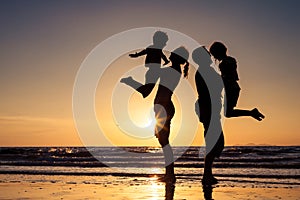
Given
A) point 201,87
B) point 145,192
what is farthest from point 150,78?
point 145,192

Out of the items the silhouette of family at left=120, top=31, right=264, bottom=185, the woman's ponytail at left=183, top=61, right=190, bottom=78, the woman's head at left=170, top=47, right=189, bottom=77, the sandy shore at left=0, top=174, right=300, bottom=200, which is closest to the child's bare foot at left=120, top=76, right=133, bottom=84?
the silhouette of family at left=120, top=31, right=264, bottom=185

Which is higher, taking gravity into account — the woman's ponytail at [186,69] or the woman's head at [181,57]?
the woman's head at [181,57]

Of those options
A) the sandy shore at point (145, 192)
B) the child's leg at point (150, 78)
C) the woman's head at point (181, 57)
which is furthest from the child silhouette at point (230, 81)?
the sandy shore at point (145, 192)

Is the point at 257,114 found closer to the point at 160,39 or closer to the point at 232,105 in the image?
the point at 232,105

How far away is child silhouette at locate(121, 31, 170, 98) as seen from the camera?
34.4ft

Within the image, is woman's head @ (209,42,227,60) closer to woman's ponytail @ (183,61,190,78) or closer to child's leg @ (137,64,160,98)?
woman's ponytail @ (183,61,190,78)

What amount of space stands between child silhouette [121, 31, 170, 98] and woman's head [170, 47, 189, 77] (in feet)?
0.80

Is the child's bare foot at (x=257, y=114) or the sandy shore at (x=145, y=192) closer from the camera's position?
the sandy shore at (x=145, y=192)

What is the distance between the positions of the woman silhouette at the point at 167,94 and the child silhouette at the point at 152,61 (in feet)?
0.17

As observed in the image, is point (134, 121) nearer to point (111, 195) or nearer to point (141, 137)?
point (141, 137)

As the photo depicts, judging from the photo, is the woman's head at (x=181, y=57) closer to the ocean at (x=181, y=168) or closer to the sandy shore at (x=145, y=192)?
the sandy shore at (x=145, y=192)

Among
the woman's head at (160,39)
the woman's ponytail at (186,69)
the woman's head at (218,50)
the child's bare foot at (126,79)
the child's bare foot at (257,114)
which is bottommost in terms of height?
the child's bare foot at (257,114)

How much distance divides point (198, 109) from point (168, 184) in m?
1.67

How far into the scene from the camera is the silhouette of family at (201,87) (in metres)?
10.0
